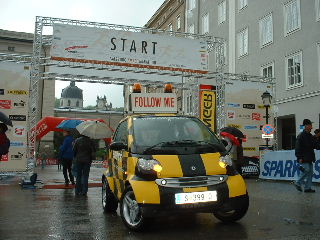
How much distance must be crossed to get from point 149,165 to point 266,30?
2325cm

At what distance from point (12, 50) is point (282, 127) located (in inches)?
1459

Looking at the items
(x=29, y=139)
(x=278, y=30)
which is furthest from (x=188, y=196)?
(x=278, y=30)

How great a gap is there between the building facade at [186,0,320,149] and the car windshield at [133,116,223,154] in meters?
13.5

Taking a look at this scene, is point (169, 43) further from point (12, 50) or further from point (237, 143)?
point (12, 50)

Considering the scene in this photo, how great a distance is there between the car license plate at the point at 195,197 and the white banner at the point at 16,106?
9806 mm

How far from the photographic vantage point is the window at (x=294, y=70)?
23047mm

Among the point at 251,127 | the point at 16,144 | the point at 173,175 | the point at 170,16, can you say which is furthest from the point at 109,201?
the point at 170,16

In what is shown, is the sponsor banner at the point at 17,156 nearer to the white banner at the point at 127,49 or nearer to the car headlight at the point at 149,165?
the white banner at the point at 127,49

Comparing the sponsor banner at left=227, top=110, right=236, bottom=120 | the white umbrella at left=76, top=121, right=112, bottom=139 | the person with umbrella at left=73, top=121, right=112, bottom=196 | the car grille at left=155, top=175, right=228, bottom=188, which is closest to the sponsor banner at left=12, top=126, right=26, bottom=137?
the white umbrella at left=76, top=121, right=112, bottom=139

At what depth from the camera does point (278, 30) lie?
25.1m

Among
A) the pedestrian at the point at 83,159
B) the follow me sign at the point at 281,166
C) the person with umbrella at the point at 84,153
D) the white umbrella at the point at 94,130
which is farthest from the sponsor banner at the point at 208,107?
the pedestrian at the point at 83,159

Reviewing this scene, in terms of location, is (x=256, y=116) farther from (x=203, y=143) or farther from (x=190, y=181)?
(x=190, y=181)

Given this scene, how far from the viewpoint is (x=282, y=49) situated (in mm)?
24672

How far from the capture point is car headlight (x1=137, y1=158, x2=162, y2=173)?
5.62 metres
